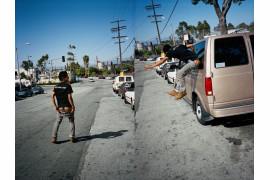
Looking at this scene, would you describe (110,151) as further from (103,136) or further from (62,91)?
(62,91)

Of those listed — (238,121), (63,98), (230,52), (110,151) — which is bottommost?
(110,151)

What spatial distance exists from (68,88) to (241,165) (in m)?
3.15

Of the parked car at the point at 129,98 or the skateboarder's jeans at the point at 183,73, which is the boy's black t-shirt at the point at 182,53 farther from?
the parked car at the point at 129,98

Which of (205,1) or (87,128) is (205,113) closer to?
(87,128)

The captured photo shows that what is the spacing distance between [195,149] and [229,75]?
1377 millimetres

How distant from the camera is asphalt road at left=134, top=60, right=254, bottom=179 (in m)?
2.37

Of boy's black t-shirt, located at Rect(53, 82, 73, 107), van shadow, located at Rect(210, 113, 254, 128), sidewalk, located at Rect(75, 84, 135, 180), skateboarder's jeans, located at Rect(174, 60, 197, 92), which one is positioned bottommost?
sidewalk, located at Rect(75, 84, 135, 180)

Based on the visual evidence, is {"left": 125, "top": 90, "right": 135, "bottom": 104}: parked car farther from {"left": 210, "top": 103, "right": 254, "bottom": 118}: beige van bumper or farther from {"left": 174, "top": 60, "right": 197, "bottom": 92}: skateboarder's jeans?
{"left": 210, "top": 103, "right": 254, "bottom": 118}: beige van bumper

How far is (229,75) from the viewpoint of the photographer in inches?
117

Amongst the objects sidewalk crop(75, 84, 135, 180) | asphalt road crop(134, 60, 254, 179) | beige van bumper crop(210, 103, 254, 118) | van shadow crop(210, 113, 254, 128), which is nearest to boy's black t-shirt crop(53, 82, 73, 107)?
sidewalk crop(75, 84, 135, 180)

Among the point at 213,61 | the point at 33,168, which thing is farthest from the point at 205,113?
the point at 33,168

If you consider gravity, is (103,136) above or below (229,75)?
below

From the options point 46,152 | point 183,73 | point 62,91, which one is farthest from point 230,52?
point 46,152

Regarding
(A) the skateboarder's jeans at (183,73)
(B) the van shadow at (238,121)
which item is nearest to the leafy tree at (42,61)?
(A) the skateboarder's jeans at (183,73)
